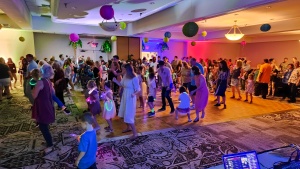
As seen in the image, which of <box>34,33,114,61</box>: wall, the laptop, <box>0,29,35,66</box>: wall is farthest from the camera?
<box>34,33,114,61</box>: wall

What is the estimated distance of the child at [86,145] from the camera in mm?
2107

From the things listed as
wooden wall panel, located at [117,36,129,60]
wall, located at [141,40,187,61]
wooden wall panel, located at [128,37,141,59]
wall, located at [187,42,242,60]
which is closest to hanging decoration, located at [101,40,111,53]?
wooden wall panel, located at [117,36,129,60]

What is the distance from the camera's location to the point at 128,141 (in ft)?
12.9

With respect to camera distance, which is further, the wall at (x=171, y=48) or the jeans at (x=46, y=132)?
the wall at (x=171, y=48)

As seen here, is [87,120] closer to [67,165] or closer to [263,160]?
[67,165]

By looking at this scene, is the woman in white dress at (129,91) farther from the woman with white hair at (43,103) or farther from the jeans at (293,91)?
the jeans at (293,91)

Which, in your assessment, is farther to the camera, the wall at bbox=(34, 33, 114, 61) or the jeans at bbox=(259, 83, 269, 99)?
the wall at bbox=(34, 33, 114, 61)

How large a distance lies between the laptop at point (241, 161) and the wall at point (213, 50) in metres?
16.4

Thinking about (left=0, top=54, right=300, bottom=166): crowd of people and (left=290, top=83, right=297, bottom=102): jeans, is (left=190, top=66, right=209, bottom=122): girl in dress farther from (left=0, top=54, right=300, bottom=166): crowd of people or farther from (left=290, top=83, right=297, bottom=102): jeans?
(left=290, top=83, right=297, bottom=102): jeans

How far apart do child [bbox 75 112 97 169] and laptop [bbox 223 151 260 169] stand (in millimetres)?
1372

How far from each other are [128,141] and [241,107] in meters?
4.55

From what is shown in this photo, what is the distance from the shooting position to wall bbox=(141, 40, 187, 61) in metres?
16.5

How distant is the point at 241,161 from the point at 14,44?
571 inches

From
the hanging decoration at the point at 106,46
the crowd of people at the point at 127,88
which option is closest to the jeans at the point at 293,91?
the crowd of people at the point at 127,88
